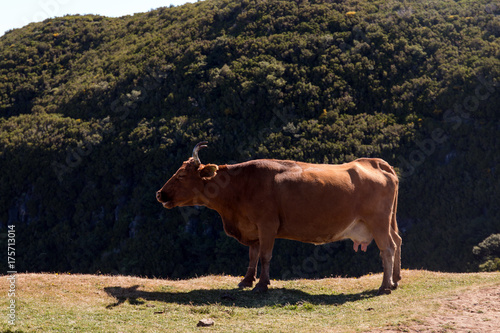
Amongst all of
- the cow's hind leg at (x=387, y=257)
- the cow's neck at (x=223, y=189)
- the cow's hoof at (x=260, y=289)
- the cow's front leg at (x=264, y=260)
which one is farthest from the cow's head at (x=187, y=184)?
the cow's hind leg at (x=387, y=257)

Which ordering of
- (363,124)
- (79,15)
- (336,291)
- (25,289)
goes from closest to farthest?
1. (25,289)
2. (336,291)
3. (363,124)
4. (79,15)

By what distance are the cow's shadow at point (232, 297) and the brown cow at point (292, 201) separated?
63cm

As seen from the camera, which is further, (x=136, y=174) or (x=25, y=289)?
(x=136, y=174)

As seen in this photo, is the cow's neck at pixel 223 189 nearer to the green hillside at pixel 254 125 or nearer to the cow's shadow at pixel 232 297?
the cow's shadow at pixel 232 297

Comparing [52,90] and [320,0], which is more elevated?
[320,0]

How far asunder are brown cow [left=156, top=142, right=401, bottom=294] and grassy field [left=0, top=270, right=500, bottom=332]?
1.10 m

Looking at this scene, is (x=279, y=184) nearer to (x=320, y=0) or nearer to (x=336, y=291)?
(x=336, y=291)

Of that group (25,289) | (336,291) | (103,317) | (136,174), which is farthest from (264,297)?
(136,174)

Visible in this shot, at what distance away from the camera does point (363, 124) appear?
244 ft

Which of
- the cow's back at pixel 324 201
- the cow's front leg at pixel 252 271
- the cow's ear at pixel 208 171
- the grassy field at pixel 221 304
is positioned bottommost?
the grassy field at pixel 221 304

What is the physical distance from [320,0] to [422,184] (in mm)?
48130

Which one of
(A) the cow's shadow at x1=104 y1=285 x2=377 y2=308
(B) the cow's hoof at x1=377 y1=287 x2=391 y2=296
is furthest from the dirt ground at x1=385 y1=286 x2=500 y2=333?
(A) the cow's shadow at x1=104 y1=285 x2=377 y2=308

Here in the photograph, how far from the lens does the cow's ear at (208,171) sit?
17.2 meters

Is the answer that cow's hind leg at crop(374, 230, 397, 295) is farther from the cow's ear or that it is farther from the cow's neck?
the cow's ear
